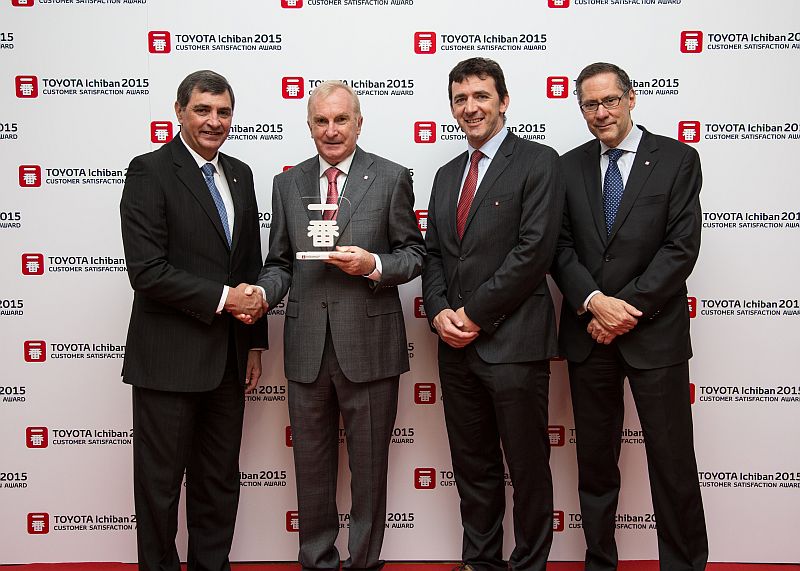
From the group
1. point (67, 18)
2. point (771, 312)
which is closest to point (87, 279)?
point (67, 18)

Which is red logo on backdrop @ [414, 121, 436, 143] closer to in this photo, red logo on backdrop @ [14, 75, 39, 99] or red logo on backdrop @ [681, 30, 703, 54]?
red logo on backdrop @ [681, 30, 703, 54]

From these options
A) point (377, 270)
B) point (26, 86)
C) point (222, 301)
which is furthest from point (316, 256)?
point (26, 86)

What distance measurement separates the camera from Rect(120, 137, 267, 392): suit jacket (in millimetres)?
2186

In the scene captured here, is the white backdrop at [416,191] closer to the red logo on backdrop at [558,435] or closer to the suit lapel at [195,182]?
the red logo on backdrop at [558,435]

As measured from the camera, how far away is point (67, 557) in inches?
116

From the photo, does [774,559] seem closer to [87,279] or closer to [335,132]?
[335,132]

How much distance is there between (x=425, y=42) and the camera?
9.27 feet

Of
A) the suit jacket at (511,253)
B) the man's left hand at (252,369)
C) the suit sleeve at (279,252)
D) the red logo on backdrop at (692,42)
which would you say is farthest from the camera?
the red logo on backdrop at (692,42)

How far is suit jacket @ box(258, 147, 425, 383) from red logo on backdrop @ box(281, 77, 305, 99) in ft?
1.95

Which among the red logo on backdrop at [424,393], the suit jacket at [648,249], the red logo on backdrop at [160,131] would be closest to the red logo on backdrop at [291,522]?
the red logo on backdrop at [424,393]

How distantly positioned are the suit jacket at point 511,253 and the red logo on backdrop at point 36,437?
6.25 feet

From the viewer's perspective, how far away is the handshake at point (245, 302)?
2.22 metres

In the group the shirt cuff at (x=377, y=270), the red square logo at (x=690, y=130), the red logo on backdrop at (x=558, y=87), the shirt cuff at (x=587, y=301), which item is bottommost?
the shirt cuff at (x=587, y=301)

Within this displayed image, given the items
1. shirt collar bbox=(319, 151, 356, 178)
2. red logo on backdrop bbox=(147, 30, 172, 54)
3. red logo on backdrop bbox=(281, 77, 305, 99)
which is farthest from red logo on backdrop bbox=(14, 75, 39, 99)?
shirt collar bbox=(319, 151, 356, 178)
